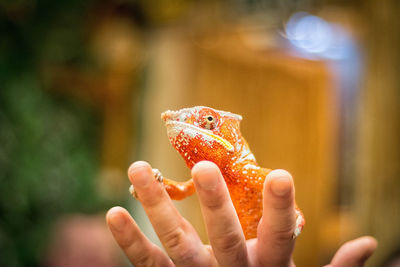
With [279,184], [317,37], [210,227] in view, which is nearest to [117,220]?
[210,227]

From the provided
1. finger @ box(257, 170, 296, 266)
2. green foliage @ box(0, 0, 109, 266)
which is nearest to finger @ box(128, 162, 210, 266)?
finger @ box(257, 170, 296, 266)

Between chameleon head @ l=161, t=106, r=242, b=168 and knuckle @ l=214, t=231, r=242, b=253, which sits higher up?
chameleon head @ l=161, t=106, r=242, b=168

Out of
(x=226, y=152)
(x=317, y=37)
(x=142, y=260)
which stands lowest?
(x=142, y=260)

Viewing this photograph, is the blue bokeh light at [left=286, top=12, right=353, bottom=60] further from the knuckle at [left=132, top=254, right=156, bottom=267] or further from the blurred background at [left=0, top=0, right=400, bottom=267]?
the knuckle at [left=132, top=254, right=156, bottom=267]

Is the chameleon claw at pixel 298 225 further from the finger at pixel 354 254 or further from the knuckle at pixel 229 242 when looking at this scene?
the finger at pixel 354 254

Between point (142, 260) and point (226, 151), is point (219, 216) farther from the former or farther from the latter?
point (142, 260)

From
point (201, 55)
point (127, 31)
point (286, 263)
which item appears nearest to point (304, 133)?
point (286, 263)

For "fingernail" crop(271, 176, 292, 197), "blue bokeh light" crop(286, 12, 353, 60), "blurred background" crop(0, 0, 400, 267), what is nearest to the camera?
"fingernail" crop(271, 176, 292, 197)
